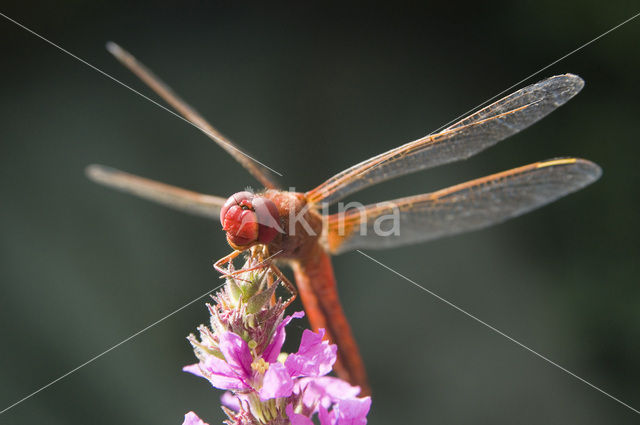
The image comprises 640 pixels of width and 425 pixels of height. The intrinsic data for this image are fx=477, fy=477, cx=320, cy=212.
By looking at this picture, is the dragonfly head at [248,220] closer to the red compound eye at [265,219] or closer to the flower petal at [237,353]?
the red compound eye at [265,219]

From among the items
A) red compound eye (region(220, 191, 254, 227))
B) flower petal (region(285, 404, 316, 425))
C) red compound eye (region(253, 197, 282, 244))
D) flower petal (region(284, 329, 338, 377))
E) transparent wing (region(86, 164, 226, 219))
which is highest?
transparent wing (region(86, 164, 226, 219))

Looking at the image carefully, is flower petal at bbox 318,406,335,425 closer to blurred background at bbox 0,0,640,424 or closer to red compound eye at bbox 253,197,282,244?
red compound eye at bbox 253,197,282,244

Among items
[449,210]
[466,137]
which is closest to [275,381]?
[466,137]

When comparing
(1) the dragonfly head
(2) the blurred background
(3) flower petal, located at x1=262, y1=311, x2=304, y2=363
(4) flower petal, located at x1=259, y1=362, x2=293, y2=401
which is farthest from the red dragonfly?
(2) the blurred background

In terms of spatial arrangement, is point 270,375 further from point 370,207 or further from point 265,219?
point 370,207

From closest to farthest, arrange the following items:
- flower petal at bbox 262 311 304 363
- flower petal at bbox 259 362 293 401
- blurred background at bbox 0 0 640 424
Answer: flower petal at bbox 259 362 293 401 → flower petal at bbox 262 311 304 363 → blurred background at bbox 0 0 640 424

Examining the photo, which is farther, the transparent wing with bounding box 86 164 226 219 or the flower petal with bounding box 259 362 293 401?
the transparent wing with bounding box 86 164 226 219

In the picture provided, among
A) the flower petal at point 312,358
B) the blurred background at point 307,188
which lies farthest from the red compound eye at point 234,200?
the blurred background at point 307,188
